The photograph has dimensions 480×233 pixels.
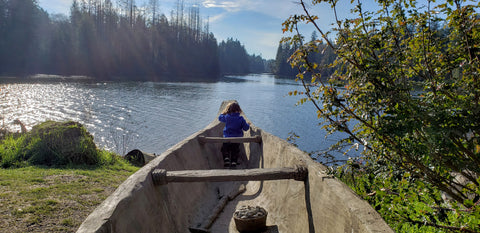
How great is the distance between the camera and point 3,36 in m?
46.8

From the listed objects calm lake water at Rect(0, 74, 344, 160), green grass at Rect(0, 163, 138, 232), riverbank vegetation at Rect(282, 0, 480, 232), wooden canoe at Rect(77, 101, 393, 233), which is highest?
riverbank vegetation at Rect(282, 0, 480, 232)

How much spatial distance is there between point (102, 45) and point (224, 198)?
194ft

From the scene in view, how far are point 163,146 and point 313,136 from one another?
23.8ft

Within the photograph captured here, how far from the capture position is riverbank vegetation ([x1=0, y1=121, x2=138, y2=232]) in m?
3.86

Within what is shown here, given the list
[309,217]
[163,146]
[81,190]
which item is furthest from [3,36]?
[309,217]

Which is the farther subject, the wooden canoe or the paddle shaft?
the paddle shaft

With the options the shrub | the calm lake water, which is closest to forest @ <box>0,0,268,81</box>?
the calm lake water

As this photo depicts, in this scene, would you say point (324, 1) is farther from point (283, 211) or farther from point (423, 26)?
point (283, 211)

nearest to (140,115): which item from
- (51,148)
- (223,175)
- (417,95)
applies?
(51,148)

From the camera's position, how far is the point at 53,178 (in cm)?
549

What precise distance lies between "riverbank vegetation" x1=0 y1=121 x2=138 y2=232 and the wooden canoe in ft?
4.48

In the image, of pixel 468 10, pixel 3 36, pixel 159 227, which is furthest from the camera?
pixel 3 36

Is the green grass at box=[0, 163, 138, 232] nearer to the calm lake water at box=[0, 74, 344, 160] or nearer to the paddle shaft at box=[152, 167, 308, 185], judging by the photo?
the paddle shaft at box=[152, 167, 308, 185]

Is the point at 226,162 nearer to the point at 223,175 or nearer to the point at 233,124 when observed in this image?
the point at 233,124
